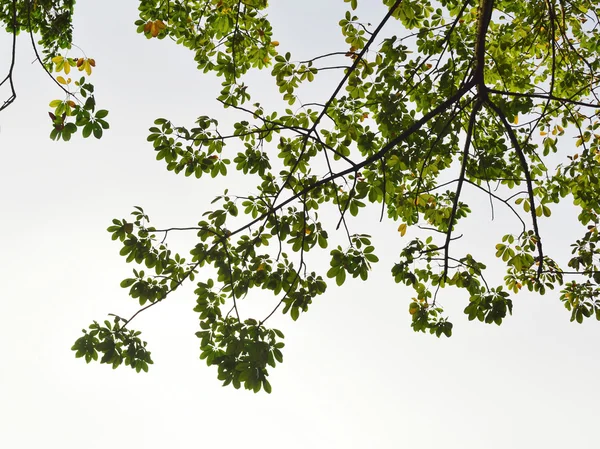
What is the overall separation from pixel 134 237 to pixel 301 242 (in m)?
1.50

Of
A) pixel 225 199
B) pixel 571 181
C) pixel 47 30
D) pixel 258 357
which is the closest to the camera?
pixel 258 357

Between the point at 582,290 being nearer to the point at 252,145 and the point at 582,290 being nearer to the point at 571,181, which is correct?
the point at 571,181

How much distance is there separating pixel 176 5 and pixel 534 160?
16.7 feet

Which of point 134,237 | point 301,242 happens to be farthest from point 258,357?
point 134,237

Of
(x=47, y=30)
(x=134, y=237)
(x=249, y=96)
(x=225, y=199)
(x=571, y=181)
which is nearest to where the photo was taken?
(x=134, y=237)

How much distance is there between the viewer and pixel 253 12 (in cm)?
580

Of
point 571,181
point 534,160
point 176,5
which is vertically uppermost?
point 176,5

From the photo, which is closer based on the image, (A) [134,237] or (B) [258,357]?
(B) [258,357]

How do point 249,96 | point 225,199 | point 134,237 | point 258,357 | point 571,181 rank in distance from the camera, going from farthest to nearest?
point 571,181
point 249,96
point 225,199
point 134,237
point 258,357

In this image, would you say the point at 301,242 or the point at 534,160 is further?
the point at 534,160

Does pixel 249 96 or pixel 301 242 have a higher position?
pixel 249 96

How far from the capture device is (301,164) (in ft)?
15.8

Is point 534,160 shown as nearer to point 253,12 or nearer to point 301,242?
point 301,242

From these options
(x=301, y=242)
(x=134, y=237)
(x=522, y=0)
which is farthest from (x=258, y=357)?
(x=522, y=0)
